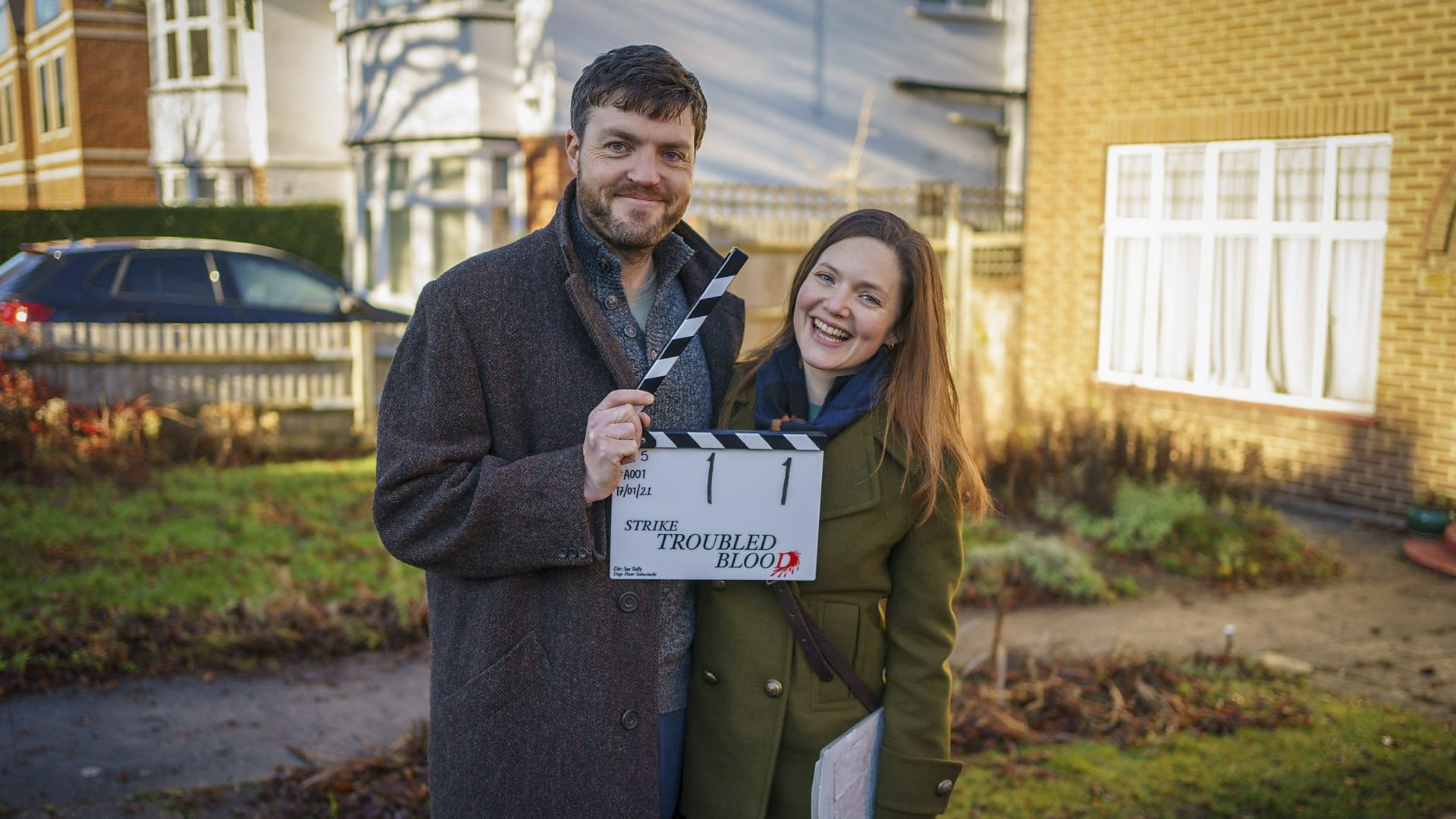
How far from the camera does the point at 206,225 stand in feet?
57.2

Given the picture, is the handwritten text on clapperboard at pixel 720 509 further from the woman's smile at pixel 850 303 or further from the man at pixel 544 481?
the woman's smile at pixel 850 303

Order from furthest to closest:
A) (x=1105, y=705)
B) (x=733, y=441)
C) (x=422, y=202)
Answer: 1. (x=422, y=202)
2. (x=1105, y=705)
3. (x=733, y=441)

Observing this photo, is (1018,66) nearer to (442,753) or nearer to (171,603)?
(171,603)

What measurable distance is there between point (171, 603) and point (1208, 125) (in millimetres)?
9310

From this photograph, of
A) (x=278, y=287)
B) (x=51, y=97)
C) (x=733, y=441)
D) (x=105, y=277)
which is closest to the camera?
(x=733, y=441)

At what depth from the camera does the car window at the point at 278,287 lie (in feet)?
39.3

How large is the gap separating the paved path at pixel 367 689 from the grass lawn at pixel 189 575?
0.87 feet

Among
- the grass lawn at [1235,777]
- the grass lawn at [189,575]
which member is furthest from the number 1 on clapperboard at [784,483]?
the grass lawn at [189,575]

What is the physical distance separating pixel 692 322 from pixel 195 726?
3.89 meters

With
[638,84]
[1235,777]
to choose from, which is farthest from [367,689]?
[638,84]

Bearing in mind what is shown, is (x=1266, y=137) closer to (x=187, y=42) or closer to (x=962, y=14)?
(x=962, y=14)

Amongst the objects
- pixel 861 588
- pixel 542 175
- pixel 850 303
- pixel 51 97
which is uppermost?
pixel 542 175

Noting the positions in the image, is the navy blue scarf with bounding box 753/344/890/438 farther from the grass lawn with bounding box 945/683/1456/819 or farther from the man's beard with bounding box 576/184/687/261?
the grass lawn with bounding box 945/683/1456/819

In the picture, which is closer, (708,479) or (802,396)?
(708,479)
